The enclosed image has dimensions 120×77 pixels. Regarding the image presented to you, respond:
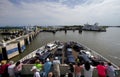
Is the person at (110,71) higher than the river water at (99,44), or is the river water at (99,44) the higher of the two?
the person at (110,71)

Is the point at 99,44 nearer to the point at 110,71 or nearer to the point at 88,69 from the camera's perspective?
the point at 110,71

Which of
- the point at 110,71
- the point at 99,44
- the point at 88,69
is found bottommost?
the point at 99,44

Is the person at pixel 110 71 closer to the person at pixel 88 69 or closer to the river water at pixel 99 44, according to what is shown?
the person at pixel 88 69

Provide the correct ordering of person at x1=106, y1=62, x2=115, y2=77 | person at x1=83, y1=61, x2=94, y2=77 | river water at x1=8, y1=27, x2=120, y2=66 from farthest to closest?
river water at x1=8, y1=27, x2=120, y2=66 < person at x1=106, y1=62, x2=115, y2=77 < person at x1=83, y1=61, x2=94, y2=77

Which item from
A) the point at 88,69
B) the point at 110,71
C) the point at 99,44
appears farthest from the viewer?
the point at 99,44

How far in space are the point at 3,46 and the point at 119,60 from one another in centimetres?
2198

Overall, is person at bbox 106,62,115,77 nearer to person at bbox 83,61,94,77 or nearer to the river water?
person at bbox 83,61,94,77

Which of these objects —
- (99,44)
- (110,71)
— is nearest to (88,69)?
(110,71)

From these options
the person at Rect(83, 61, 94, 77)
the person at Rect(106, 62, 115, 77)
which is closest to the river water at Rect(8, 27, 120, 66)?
the person at Rect(106, 62, 115, 77)

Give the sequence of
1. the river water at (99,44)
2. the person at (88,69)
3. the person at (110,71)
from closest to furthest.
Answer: the person at (88,69), the person at (110,71), the river water at (99,44)

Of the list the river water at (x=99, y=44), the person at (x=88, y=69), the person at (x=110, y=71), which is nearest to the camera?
the person at (x=88, y=69)

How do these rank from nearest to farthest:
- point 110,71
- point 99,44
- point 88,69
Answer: point 88,69 < point 110,71 < point 99,44

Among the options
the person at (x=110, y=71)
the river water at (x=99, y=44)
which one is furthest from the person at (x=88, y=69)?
the river water at (x=99, y=44)

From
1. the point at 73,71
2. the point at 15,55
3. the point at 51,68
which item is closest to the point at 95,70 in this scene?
the point at 73,71
